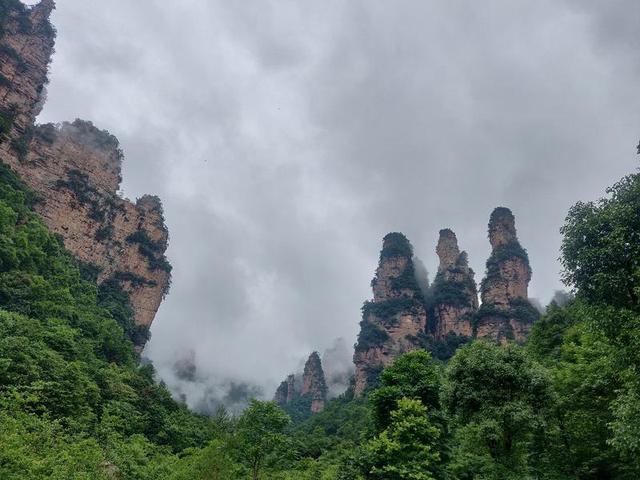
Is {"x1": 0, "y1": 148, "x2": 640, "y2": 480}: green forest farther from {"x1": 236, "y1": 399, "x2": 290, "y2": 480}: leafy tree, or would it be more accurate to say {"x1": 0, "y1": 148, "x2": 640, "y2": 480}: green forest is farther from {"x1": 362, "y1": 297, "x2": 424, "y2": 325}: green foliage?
{"x1": 362, "y1": 297, "x2": 424, "y2": 325}: green foliage

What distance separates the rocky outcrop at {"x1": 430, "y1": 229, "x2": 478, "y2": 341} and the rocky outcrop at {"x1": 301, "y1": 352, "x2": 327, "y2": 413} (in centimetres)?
3602

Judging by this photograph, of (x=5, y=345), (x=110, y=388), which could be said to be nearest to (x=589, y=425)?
(x=5, y=345)

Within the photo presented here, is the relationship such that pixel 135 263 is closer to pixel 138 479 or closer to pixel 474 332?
pixel 138 479

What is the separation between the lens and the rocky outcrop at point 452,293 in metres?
87.8

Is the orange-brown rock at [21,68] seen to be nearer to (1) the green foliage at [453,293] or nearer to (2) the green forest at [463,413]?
(2) the green forest at [463,413]

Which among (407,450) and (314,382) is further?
(314,382)

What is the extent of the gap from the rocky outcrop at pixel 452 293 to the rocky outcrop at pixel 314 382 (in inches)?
1418

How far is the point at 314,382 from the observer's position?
11600 centimetres

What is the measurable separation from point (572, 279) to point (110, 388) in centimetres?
3087

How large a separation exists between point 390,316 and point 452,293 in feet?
46.2

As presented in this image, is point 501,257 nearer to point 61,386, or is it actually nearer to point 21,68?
point 61,386

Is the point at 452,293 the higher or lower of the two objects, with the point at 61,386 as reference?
higher

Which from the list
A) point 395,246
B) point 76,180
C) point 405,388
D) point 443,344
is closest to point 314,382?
point 443,344

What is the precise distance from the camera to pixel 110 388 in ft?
105
